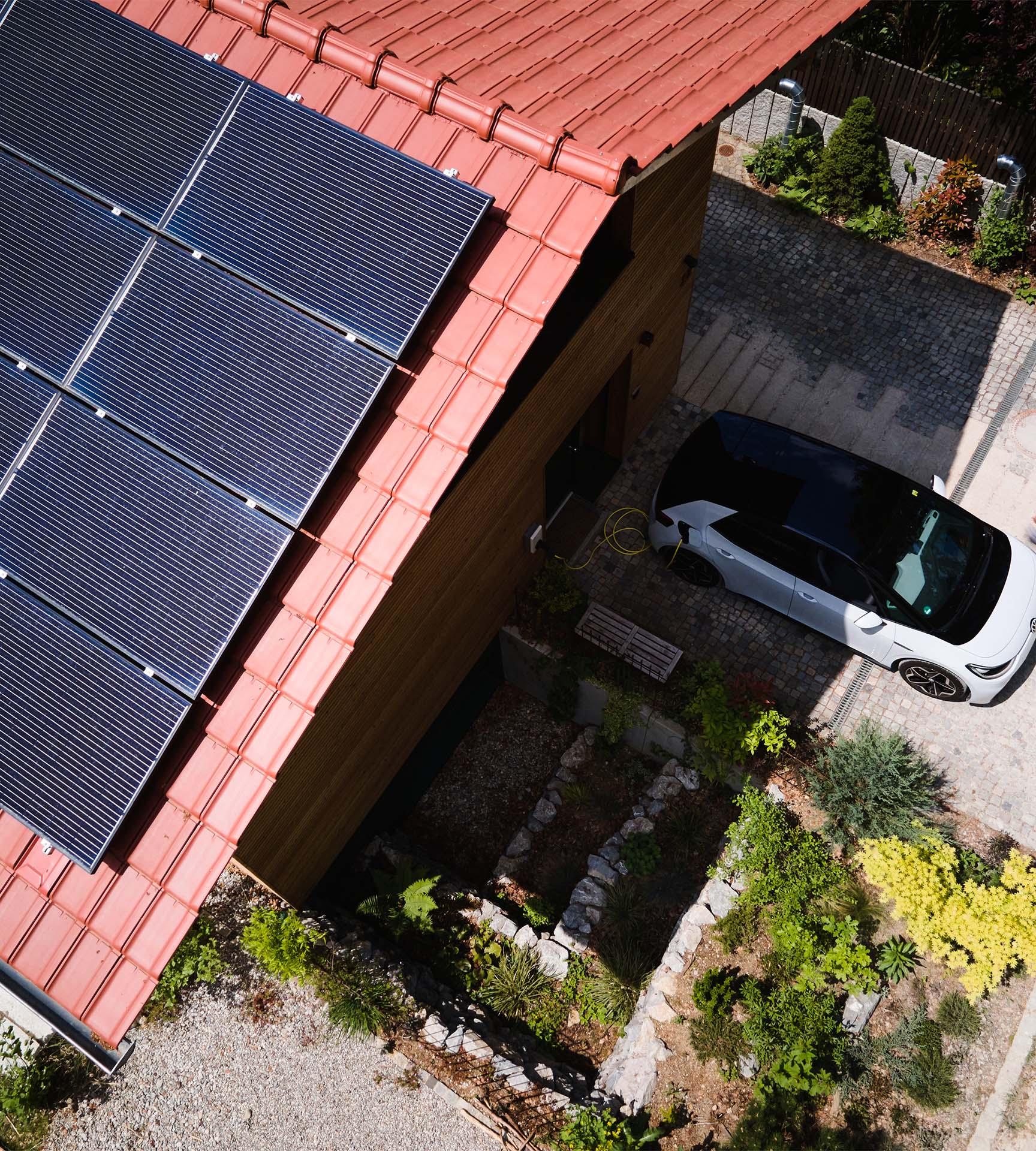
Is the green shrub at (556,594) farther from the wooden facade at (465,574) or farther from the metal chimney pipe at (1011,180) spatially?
the metal chimney pipe at (1011,180)

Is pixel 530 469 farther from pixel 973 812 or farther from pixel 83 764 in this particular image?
pixel 973 812

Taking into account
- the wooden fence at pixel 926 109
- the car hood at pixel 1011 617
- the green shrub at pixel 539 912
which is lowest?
the green shrub at pixel 539 912

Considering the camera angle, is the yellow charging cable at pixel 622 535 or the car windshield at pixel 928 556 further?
the yellow charging cable at pixel 622 535

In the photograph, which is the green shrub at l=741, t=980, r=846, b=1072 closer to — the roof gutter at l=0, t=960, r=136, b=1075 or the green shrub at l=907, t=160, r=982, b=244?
the roof gutter at l=0, t=960, r=136, b=1075

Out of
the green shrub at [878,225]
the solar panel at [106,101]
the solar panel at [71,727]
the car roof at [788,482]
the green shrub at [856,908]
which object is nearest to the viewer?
the solar panel at [71,727]

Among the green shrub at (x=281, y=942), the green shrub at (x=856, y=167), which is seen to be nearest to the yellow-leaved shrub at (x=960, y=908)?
the green shrub at (x=281, y=942)

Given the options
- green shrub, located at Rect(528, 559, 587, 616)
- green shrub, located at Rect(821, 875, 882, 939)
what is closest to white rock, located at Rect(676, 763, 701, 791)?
green shrub, located at Rect(821, 875, 882, 939)

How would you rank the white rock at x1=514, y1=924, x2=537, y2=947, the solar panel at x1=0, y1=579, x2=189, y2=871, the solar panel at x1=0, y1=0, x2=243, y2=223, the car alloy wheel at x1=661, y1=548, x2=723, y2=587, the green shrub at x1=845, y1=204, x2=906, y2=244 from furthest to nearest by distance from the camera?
1. the green shrub at x1=845, y1=204, x2=906, y2=244
2. the car alloy wheel at x1=661, y1=548, x2=723, y2=587
3. the white rock at x1=514, y1=924, x2=537, y2=947
4. the solar panel at x1=0, y1=0, x2=243, y2=223
5. the solar panel at x1=0, y1=579, x2=189, y2=871

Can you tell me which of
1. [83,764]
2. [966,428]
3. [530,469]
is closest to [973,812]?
[966,428]
